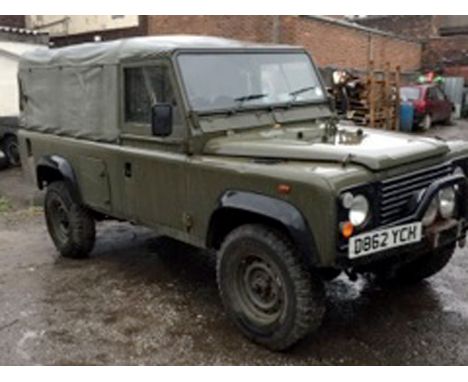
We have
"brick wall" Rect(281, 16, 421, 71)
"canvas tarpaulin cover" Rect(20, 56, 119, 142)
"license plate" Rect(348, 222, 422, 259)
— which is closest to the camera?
"license plate" Rect(348, 222, 422, 259)

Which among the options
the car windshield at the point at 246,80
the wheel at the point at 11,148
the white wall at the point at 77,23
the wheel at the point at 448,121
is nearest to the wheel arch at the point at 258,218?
the car windshield at the point at 246,80

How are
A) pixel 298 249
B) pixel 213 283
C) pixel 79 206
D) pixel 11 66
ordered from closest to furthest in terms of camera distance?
pixel 298 249 < pixel 213 283 < pixel 79 206 < pixel 11 66

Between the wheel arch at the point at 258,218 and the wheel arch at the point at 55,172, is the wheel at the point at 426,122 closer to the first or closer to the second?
the wheel arch at the point at 55,172

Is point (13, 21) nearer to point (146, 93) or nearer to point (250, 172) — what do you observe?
point (146, 93)

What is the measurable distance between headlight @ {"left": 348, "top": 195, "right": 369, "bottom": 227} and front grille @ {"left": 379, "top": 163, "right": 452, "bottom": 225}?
126mm

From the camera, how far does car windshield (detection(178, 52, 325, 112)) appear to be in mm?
4426

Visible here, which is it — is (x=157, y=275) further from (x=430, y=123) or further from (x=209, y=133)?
(x=430, y=123)

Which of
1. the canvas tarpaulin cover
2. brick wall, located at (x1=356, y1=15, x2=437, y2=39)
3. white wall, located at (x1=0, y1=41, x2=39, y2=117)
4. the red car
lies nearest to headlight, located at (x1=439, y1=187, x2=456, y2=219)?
the canvas tarpaulin cover

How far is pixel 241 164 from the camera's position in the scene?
13.1 ft

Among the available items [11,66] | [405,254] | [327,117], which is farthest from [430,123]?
[405,254]

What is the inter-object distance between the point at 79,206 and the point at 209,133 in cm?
213

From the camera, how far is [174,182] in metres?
4.50

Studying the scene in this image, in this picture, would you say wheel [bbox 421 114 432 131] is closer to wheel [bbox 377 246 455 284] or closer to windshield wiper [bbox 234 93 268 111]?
wheel [bbox 377 246 455 284]

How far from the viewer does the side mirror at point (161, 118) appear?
4.20m
